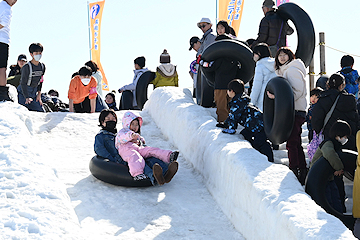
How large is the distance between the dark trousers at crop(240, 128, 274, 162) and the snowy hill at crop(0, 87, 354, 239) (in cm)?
25

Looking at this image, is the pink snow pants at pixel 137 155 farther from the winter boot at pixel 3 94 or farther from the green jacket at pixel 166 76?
the green jacket at pixel 166 76

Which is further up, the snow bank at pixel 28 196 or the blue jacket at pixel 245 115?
the blue jacket at pixel 245 115

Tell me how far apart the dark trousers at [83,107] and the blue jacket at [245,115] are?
3.80m

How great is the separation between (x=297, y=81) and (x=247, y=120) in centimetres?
78

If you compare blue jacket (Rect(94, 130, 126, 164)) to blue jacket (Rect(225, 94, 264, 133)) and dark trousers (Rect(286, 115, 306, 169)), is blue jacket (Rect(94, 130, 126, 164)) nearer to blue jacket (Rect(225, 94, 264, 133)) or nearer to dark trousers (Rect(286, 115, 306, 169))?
blue jacket (Rect(225, 94, 264, 133))

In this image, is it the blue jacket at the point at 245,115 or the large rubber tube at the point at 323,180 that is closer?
the large rubber tube at the point at 323,180

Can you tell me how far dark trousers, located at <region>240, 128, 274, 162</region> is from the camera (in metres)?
5.82

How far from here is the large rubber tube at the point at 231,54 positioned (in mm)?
7133

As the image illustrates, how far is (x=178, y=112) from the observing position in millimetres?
7234

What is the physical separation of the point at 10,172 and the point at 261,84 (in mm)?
3917

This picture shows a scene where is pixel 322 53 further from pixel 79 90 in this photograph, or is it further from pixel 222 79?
pixel 79 90

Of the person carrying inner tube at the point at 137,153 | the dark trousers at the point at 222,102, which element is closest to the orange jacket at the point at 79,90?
the dark trousers at the point at 222,102

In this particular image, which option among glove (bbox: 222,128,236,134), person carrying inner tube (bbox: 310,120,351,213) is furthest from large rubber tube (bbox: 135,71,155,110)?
person carrying inner tube (bbox: 310,120,351,213)

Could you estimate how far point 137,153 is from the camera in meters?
5.62
